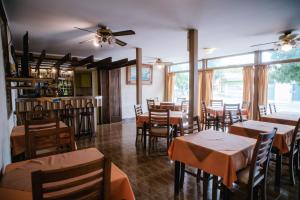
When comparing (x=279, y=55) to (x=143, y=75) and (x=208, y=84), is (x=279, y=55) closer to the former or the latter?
(x=208, y=84)

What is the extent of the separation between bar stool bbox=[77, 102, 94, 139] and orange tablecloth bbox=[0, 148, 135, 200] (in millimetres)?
3482

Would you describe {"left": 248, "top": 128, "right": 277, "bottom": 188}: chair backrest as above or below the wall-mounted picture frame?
below

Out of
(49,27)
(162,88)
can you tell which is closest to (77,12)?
(49,27)

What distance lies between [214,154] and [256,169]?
18.8 inches

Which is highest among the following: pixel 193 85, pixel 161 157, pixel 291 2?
pixel 291 2

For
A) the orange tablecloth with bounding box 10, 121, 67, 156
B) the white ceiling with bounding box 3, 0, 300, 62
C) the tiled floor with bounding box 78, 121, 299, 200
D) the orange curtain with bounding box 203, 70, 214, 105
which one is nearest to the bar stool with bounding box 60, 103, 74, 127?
the tiled floor with bounding box 78, 121, 299, 200

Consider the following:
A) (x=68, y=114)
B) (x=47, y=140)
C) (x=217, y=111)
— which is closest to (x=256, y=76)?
(x=217, y=111)

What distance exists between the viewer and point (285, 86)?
17.1 ft

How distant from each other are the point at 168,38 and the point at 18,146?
12.2 ft

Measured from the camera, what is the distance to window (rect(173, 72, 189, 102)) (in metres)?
8.37

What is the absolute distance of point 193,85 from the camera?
150 inches

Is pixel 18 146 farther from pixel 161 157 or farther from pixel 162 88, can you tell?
pixel 162 88

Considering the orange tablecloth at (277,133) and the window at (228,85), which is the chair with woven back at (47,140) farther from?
the window at (228,85)

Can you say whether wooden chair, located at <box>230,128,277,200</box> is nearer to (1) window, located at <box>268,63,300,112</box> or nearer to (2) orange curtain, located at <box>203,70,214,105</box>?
(1) window, located at <box>268,63,300,112</box>
